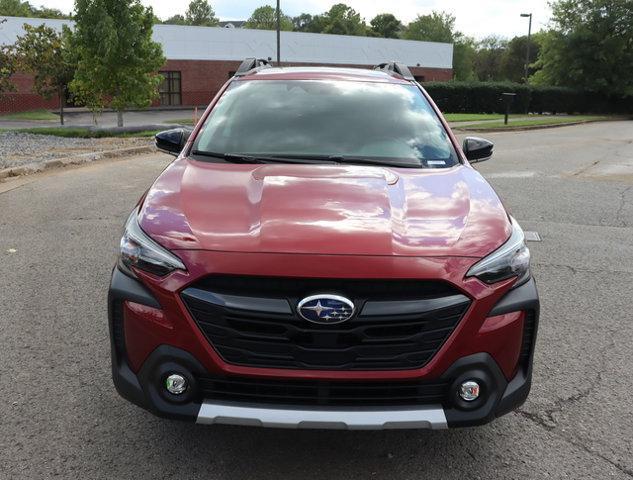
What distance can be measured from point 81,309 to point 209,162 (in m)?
1.92

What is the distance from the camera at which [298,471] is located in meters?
2.88

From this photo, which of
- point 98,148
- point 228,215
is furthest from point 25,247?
point 98,148

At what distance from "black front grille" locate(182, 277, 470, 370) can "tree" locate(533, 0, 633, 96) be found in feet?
161

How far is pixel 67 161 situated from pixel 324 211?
1120 centimetres

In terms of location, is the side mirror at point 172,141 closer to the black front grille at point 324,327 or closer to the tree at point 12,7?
the black front grille at point 324,327

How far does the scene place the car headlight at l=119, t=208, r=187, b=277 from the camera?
2633 mm

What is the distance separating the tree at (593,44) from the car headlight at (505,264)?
48611 mm

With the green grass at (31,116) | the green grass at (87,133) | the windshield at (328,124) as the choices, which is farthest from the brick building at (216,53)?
the windshield at (328,124)

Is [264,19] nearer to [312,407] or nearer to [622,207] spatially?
[622,207]

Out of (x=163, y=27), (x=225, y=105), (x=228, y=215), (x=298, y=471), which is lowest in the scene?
(x=298, y=471)

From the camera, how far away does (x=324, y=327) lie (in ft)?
8.29

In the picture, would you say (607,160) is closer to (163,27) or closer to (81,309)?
(81,309)

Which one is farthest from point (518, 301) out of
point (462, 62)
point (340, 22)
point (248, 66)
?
point (340, 22)

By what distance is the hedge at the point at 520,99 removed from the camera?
42.5 m
